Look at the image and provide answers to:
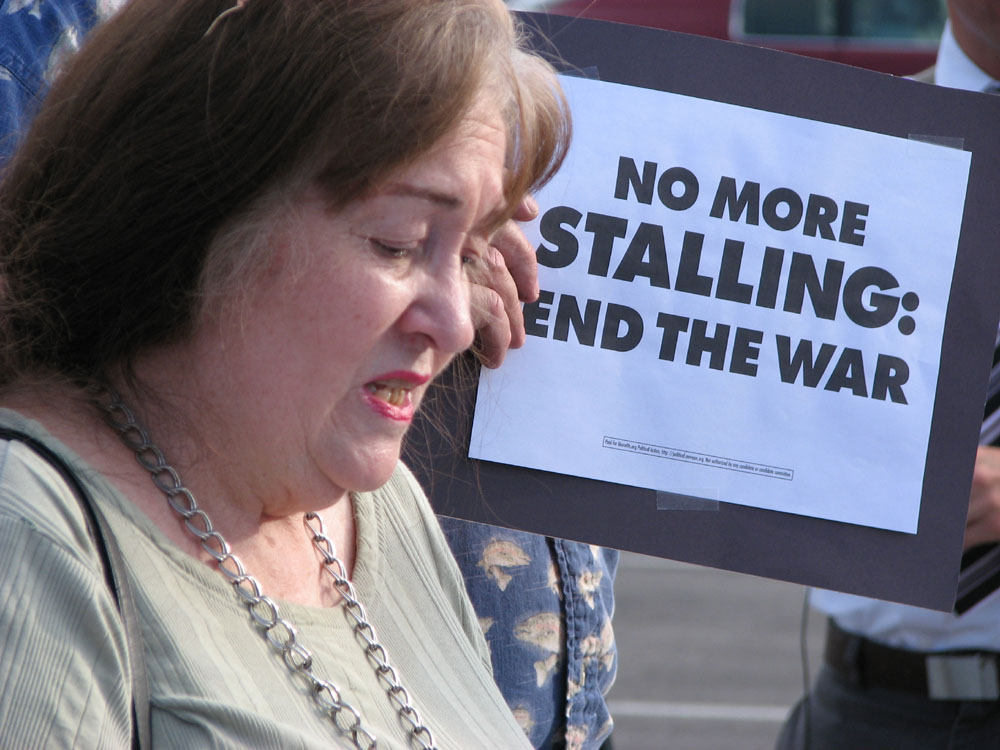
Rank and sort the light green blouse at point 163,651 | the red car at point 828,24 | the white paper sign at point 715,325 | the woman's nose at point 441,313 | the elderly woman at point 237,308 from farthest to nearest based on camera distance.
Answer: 1. the red car at point 828,24
2. the white paper sign at point 715,325
3. the woman's nose at point 441,313
4. the elderly woman at point 237,308
5. the light green blouse at point 163,651

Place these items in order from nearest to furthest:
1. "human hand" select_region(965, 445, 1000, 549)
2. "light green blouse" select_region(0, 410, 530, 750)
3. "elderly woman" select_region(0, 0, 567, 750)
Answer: "light green blouse" select_region(0, 410, 530, 750) < "elderly woman" select_region(0, 0, 567, 750) < "human hand" select_region(965, 445, 1000, 549)

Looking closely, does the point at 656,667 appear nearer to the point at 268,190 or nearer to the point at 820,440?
the point at 820,440

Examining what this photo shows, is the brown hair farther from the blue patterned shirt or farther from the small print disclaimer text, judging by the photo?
the small print disclaimer text

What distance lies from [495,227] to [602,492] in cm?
43

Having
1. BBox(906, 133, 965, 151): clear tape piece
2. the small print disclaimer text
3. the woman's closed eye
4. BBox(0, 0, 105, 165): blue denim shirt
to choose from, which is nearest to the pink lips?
the woman's closed eye

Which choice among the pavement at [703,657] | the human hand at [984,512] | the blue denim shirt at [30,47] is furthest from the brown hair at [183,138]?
the pavement at [703,657]

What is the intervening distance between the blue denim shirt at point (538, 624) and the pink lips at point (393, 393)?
44 centimetres

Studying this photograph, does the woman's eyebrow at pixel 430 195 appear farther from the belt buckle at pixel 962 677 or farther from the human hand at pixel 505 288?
the belt buckle at pixel 962 677

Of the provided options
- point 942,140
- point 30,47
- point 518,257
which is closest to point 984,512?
point 942,140

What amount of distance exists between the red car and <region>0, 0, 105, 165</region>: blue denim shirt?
9.16m

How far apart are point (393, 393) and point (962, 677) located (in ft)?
5.77

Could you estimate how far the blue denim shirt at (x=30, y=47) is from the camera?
63.0 inches

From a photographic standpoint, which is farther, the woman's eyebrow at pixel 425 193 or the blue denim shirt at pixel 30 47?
the blue denim shirt at pixel 30 47

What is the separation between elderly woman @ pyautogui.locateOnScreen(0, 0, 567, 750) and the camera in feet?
3.99
